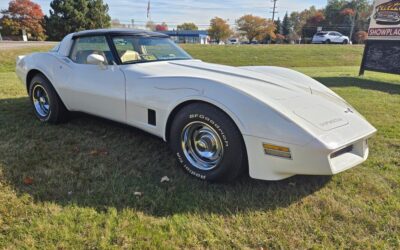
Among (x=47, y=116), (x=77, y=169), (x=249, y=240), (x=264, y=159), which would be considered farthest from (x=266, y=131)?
(x=47, y=116)

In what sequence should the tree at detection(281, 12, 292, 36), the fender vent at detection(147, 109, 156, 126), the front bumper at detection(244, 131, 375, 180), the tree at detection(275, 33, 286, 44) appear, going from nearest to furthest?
1. the front bumper at detection(244, 131, 375, 180)
2. the fender vent at detection(147, 109, 156, 126)
3. the tree at detection(275, 33, 286, 44)
4. the tree at detection(281, 12, 292, 36)

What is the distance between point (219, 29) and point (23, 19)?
45.0m

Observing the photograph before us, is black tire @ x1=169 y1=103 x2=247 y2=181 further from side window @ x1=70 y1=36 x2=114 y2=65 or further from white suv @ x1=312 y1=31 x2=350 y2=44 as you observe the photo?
white suv @ x1=312 y1=31 x2=350 y2=44

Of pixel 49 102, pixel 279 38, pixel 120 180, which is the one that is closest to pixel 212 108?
pixel 120 180

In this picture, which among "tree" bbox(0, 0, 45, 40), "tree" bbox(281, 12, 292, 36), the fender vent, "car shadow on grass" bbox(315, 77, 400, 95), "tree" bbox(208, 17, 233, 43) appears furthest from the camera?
"tree" bbox(281, 12, 292, 36)

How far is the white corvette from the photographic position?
2.55 meters

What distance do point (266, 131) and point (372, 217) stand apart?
101cm

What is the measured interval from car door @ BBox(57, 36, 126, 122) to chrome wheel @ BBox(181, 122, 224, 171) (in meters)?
0.86

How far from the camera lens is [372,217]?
2.50m

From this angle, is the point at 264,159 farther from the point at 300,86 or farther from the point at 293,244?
the point at 300,86

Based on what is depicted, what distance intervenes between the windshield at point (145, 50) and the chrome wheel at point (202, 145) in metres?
1.22

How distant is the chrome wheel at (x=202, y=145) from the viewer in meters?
2.89

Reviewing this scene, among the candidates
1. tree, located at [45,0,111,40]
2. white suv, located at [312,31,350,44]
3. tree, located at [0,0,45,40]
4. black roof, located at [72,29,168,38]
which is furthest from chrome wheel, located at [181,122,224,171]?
tree, located at [0,0,45,40]

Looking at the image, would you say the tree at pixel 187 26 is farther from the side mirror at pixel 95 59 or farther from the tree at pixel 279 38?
the side mirror at pixel 95 59
